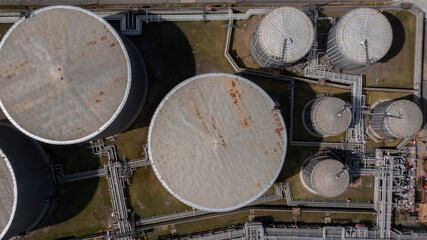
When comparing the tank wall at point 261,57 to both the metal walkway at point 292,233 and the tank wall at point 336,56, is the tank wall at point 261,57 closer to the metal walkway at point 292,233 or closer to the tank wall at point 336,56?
the tank wall at point 336,56

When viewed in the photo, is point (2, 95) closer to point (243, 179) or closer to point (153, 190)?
point (153, 190)

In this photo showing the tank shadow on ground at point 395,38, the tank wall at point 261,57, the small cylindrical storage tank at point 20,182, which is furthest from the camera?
the tank shadow on ground at point 395,38

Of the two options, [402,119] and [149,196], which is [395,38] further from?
[149,196]

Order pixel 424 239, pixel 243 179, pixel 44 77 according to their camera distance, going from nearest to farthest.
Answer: pixel 44 77 → pixel 243 179 → pixel 424 239

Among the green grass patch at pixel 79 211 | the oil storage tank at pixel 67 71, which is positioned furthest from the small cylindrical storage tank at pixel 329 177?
the green grass patch at pixel 79 211

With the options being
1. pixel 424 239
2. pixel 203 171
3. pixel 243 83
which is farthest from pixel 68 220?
pixel 424 239

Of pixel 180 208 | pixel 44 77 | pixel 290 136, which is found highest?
pixel 44 77

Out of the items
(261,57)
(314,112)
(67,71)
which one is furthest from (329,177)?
(67,71)
